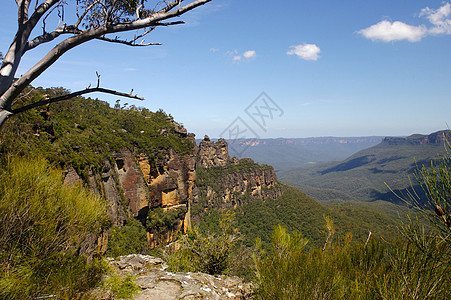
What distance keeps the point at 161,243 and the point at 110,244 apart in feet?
32.8

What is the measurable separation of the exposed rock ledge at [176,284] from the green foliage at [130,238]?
41.7ft

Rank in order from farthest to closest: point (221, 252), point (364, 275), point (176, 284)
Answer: point (221, 252), point (176, 284), point (364, 275)

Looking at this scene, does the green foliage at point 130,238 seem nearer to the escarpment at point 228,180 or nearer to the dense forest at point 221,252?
the dense forest at point 221,252

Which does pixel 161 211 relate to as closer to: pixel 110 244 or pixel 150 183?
pixel 150 183

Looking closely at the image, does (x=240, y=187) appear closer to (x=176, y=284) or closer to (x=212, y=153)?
(x=212, y=153)

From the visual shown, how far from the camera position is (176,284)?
7.40 m

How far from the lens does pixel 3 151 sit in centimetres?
604

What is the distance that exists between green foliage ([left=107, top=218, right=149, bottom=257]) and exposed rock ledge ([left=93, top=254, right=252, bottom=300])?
12719 millimetres

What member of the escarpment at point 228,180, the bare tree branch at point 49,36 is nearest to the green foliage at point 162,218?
the bare tree branch at point 49,36

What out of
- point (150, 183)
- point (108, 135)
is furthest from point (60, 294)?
point (150, 183)

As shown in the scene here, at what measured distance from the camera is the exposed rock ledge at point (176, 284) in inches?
268

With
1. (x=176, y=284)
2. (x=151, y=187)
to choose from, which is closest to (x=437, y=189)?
(x=176, y=284)

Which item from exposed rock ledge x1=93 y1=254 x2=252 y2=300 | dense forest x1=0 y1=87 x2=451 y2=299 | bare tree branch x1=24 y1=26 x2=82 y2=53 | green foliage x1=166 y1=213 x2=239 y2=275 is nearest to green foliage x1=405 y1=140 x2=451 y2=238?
dense forest x1=0 y1=87 x2=451 y2=299

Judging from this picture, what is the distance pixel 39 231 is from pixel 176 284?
4169mm
